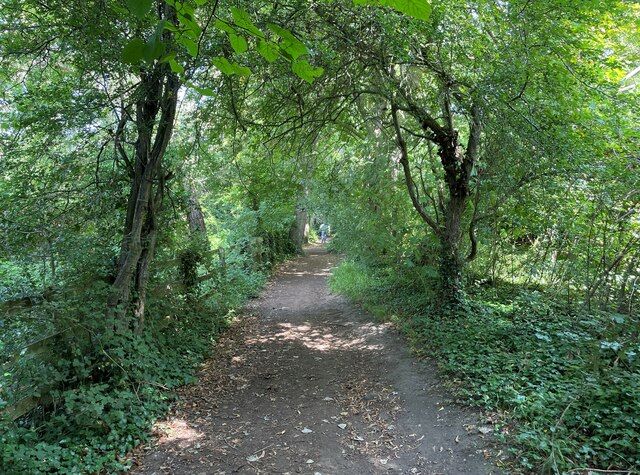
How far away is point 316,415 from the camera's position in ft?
15.9

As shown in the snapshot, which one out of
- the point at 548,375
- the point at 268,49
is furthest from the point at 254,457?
the point at 268,49

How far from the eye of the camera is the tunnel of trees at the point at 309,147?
376 cm

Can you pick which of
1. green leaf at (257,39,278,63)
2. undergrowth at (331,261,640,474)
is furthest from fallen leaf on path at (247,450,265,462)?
green leaf at (257,39,278,63)

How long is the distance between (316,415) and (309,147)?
578 centimetres

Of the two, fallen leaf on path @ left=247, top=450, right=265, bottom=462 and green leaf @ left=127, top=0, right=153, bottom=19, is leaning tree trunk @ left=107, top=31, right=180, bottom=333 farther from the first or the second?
green leaf @ left=127, top=0, right=153, bottom=19

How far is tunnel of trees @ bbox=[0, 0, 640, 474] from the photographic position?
12.3ft

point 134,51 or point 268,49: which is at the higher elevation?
point 268,49

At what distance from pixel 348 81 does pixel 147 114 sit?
11.3 feet

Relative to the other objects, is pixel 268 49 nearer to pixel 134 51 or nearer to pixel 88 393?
pixel 134 51

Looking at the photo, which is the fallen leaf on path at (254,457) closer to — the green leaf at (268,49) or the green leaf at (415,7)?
the green leaf at (268,49)

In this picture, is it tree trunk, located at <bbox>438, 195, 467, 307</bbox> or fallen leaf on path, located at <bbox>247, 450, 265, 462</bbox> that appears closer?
fallen leaf on path, located at <bbox>247, 450, 265, 462</bbox>

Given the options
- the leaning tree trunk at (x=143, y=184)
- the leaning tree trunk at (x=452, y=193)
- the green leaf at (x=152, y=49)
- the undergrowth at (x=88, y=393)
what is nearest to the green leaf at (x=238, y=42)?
the green leaf at (x=152, y=49)

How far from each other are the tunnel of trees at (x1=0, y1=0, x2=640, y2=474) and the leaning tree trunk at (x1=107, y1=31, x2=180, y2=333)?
31 millimetres

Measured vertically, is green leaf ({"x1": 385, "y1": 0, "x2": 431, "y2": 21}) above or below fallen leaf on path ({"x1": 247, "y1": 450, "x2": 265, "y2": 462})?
above
